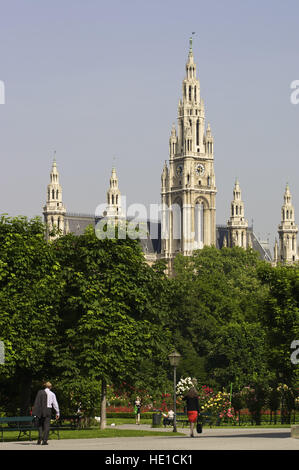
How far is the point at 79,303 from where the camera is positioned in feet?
146

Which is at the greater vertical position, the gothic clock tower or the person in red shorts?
the gothic clock tower

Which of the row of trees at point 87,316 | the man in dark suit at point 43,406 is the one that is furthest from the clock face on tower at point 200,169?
the man in dark suit at point 43,406

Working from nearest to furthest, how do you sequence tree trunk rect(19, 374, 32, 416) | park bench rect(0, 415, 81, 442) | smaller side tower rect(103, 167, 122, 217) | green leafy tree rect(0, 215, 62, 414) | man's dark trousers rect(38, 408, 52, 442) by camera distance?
man's dark trousers rect(38, 408, 52, 442)
park bench rect(0, 415, 81, 442)
green leafy tree rect(0, 215, 62, 414)
tree trunk rect(19, 374, 32, 416)
smaller side tower rect(103, 167, 122, 217)

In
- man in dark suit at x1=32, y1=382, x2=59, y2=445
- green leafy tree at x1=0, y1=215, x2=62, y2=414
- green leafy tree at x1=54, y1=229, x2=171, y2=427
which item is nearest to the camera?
man in dark suit at x1=32, y1=382, x2=59, y2=445

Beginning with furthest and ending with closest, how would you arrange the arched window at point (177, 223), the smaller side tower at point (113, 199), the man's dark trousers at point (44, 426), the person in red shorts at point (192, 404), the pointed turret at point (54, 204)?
the pointed turret at point (54, 204), the arched window at point (177, 223), the smaller side tower at point (113, 199), the person in red shorts at point (192, 404), the man's dark trousers at point (44, 426)

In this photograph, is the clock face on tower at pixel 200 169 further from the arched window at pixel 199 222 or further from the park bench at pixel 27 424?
the park bench at pixel 27 424

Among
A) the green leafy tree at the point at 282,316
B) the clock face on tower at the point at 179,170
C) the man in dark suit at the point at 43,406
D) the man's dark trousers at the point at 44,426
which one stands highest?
the clock face on tower at the point at 179,170

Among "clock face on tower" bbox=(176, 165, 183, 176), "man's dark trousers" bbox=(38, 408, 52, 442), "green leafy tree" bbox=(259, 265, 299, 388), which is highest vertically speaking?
"clock face on tower" bbox=(176, 165, 183, 176)

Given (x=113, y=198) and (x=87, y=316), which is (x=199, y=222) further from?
(x=87, y=316)

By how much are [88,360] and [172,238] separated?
145820 mm

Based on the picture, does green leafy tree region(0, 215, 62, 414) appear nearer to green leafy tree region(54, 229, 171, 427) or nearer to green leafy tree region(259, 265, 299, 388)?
green leafy tree region(54, 229, 171, 427)

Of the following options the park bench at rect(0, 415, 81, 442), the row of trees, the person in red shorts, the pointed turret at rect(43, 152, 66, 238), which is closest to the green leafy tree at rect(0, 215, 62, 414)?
the row of trees
